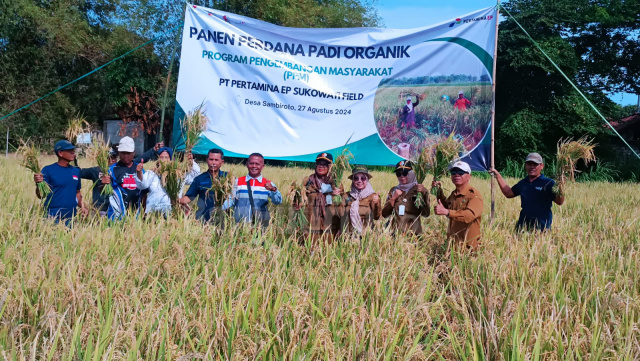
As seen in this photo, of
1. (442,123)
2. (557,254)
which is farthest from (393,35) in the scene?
(557,254)

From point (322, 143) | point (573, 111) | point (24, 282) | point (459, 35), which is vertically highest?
point (573, 111)

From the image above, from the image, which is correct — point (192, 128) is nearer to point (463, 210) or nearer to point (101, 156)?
point (101, 156)

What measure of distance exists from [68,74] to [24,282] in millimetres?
25991

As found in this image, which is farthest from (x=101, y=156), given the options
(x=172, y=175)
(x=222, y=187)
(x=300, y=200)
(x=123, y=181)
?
(x=300, y=200)

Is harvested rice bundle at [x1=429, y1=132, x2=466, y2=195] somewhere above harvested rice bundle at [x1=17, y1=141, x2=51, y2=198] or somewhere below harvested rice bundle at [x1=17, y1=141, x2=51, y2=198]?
above

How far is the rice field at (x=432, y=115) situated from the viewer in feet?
18.4

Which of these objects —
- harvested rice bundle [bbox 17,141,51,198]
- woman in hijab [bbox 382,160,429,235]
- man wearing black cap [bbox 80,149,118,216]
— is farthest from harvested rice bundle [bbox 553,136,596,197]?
harvested rice bundle [bbox 17,141,51,198]

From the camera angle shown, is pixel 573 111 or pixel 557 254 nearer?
pixel 557 254

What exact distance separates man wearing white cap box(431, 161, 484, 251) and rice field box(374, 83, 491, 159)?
1080 millimetres

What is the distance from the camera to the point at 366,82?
19.7 feet

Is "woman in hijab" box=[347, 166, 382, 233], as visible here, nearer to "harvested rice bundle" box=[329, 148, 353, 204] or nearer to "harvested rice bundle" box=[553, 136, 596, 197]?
"harvested rice bundle" box=[329, 148, 353, 204]

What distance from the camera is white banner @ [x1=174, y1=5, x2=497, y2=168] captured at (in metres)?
5.84

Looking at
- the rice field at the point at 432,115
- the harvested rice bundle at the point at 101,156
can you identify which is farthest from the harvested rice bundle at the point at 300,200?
the harvested rice bundle at the point at 101,156

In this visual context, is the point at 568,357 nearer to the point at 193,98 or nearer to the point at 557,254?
the point at 557,254
